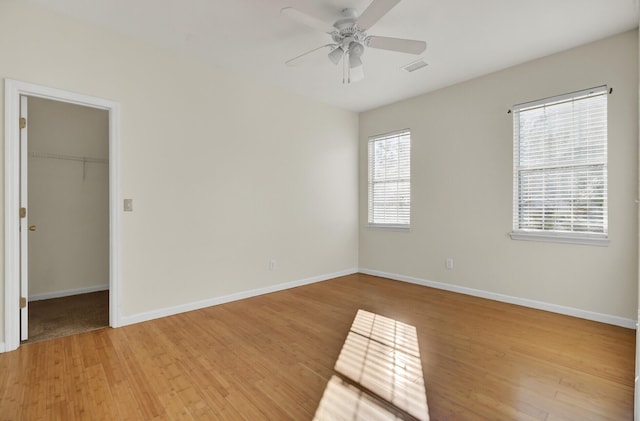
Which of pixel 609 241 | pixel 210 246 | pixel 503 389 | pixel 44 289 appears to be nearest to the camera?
pixel 503 389

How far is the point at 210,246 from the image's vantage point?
3613 millimetres

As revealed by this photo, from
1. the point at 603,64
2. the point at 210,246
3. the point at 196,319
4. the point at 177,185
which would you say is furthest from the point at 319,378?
the point at 603,64

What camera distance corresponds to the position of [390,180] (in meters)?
4.97

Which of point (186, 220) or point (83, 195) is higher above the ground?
point (83, 195)

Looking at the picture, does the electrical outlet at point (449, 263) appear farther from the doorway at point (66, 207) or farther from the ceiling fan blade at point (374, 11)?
the doorway at point (66, 207)

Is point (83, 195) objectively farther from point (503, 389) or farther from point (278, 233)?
point (503, 389)

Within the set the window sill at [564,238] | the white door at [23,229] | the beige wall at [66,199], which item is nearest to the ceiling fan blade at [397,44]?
the window sill at [564,238]

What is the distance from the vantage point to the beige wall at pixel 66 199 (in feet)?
12.7

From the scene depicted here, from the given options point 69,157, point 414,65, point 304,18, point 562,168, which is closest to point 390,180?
point 414,65

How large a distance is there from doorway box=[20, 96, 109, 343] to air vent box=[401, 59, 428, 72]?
4.12 meters

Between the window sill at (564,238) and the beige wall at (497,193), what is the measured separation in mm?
50

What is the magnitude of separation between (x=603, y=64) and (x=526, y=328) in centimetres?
270

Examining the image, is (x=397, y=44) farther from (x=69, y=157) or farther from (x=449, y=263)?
(x=69, y=157)

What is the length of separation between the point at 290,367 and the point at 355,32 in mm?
2715
